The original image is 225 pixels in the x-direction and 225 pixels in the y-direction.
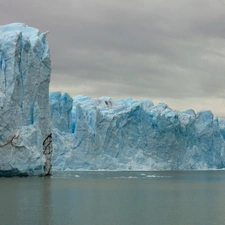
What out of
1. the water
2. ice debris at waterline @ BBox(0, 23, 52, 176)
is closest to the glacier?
ice debris at waterline @ BBox(0, 23, 52, 176)

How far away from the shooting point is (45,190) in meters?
27.5

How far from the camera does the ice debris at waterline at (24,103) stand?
1399 inches

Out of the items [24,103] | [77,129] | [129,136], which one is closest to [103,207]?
[24,103]

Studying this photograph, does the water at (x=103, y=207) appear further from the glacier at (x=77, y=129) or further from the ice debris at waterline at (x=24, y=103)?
the glacier at (x=77, y=129)

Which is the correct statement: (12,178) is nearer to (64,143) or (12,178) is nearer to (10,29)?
(10,29)

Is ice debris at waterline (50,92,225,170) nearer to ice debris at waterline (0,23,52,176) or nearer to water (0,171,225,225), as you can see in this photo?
ice debris at waterline (0,23,52,176)

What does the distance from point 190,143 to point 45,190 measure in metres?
42.8

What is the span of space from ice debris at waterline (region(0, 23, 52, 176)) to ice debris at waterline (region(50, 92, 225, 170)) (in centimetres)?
1325

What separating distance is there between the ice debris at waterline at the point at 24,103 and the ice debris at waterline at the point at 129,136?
13.2m

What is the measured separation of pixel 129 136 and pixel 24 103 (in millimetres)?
24930

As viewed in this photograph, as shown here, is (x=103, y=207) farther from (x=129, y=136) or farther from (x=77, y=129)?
(x=129, y=136)

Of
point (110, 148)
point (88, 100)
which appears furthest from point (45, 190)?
point (88, 100)

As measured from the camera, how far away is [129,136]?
199 feet

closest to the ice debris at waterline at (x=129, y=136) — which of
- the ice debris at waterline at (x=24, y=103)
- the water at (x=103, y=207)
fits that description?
the ice debris at waterline at (x=24, y=103)
